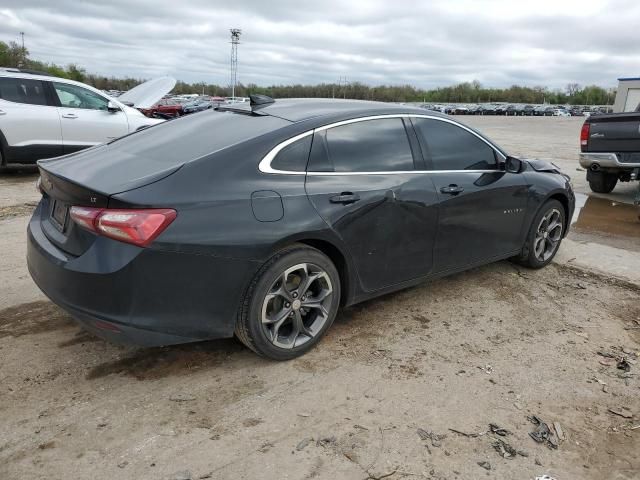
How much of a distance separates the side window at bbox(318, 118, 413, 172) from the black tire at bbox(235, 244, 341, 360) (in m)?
0.61

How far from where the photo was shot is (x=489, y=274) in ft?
17.0

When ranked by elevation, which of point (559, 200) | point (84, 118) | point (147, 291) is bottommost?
point (147, 291)

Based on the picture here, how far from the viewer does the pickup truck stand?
8.62 metres

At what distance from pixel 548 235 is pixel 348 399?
128 inches

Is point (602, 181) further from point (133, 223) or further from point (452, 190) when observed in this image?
point (133, 223)

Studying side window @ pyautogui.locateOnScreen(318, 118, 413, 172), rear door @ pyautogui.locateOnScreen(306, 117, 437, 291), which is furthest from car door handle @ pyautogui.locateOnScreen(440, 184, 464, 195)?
side window @ pyautogui.locateOnScreen(318, 118, 413, 172)

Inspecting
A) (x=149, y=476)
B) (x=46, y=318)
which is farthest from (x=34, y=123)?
(x=149, y=476)

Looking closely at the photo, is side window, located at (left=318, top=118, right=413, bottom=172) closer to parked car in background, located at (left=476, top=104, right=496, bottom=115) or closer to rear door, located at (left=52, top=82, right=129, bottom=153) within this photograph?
rear door, located at (left=52, top=82, right=129, bottom=153)

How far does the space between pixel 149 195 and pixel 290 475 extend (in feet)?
5.11

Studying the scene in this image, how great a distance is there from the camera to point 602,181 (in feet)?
33.1

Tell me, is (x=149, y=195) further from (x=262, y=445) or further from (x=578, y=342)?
(x=578, y=342)

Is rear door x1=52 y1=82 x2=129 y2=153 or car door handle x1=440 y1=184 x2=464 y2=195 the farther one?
rear door x1=52 y1=82 x2=129 y2=153

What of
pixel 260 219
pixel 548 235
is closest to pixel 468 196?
pixel 548 235

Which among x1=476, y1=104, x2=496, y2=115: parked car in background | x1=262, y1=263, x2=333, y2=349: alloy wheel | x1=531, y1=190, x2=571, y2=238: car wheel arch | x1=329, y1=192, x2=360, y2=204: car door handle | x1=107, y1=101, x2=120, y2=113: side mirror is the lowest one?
x1=262, y1=263, x2=333, y2=349: alloy wheel
